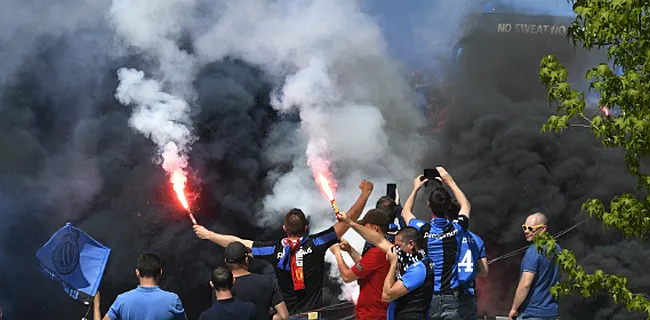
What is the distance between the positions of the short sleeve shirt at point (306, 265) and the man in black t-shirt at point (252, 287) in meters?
1.09

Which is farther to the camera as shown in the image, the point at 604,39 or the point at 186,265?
the point at 186,265

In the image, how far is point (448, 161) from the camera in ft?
54.4

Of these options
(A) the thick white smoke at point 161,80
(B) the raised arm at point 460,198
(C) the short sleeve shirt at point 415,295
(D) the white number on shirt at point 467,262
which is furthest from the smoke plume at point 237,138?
(C) the short sleeve shirt at point 415,295

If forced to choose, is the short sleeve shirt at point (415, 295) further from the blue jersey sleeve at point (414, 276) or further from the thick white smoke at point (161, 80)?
the thick white smoke at point (161, 80)

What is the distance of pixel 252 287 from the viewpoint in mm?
6926

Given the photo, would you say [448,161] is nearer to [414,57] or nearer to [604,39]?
[414,57]

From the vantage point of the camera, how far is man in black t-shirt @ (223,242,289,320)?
6895mm

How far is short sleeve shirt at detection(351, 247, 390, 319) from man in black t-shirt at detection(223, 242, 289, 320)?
98cm

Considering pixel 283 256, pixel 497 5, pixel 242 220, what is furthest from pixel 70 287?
pixel 497 5

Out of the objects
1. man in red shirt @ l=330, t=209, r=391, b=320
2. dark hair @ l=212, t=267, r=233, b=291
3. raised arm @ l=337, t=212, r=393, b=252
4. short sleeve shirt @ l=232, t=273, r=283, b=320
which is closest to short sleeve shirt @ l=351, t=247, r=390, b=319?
man in red shirt @ l=330, t=209, r=391, b=320

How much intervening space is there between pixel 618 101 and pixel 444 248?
1.79 m

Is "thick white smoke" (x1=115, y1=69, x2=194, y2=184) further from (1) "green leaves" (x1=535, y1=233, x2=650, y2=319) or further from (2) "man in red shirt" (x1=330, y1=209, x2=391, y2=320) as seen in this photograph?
(1) "green leaves" (x1=535, y1=233, x2=650, y2=319)

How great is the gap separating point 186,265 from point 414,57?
5.16m

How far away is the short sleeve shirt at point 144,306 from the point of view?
6.44 metres
